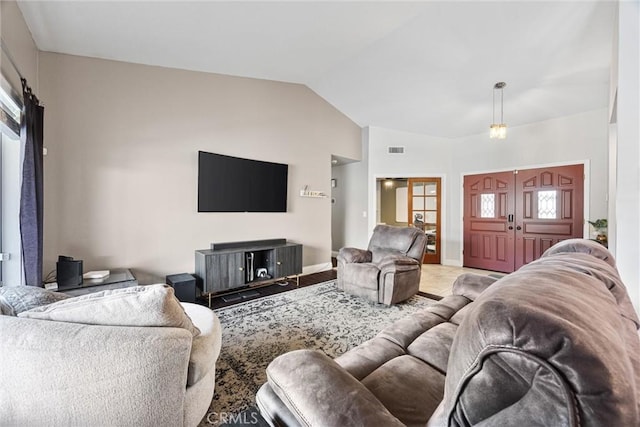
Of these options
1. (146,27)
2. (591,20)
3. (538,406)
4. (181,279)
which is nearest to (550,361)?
(538,406)

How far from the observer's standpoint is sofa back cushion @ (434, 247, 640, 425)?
1.43 ft

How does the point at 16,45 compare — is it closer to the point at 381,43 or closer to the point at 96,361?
the point at 96,361

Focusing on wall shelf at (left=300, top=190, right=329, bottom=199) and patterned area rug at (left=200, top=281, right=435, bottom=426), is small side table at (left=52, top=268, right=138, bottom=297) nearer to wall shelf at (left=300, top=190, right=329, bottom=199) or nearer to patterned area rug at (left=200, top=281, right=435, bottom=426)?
patterned area rug at (left=200, top=281, right=435, bottom=426)

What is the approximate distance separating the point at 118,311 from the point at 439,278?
15.3 ft

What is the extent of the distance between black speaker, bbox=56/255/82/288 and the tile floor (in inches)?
160

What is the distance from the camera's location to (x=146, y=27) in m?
2.68

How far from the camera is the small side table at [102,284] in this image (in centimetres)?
247

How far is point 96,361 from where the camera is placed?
42.2 inches

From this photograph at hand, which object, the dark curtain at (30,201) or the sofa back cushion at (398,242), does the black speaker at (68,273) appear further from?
the sofa back cushion at (398,242)

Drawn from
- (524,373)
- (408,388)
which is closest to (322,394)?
(408,388)

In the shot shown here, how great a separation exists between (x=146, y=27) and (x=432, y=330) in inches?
142

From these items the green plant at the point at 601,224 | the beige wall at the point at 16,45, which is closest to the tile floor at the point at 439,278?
the green plant at the point at 601,224

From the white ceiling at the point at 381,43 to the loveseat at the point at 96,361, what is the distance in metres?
2.60

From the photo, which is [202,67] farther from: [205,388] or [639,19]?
[639,19]
